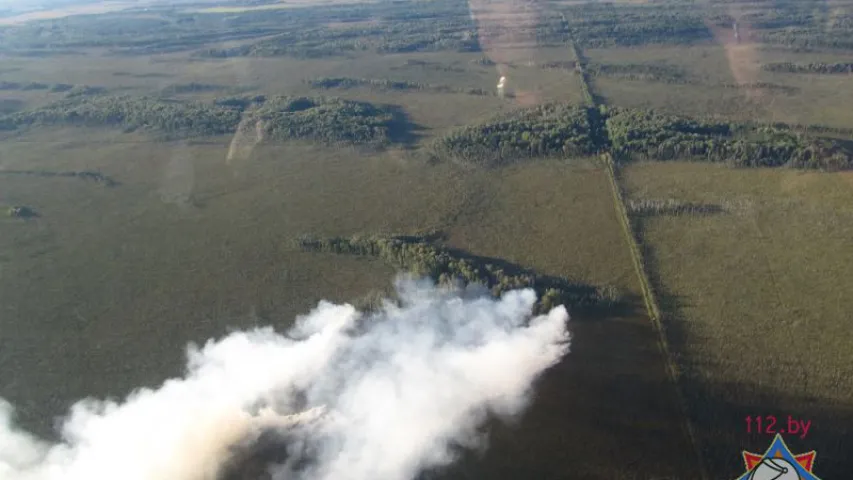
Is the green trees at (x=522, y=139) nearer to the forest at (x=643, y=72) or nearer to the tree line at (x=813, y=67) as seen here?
the forest at (x=643, y=72)

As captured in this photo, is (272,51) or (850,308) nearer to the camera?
(850,308)

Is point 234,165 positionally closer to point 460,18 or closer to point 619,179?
point 619,179

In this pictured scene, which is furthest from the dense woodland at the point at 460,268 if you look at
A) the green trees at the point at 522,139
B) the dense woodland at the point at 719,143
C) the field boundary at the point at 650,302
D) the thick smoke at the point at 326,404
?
the dense woodland at the point at 719,143

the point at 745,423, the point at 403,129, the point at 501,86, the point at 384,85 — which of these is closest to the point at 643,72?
the point at 501,86

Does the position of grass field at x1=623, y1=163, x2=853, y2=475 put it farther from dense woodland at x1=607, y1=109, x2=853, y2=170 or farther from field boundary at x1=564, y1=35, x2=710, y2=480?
dense woodland at x1=607, y1=109, x2=853, y2=170

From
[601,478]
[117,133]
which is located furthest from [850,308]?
[117,133]

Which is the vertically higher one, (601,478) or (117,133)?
(117,133)
